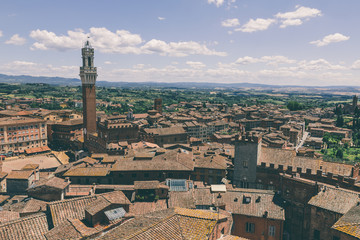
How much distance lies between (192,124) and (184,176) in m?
82.7

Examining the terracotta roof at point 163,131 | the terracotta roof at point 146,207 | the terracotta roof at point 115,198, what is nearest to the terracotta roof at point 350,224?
the terracotta roof at point 146,207

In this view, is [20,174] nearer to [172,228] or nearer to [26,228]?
[26,228]

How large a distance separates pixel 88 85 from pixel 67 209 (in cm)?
7498

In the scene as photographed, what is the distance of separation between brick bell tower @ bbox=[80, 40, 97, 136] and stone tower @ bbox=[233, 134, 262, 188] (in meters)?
72.6

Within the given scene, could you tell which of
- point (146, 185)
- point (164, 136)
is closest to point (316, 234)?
point (146, 185)

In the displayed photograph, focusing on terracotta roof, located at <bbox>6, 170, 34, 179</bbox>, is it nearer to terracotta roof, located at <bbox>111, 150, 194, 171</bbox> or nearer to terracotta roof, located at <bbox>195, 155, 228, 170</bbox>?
terracotta roof, located at <bbox>111, 150, 194, 171</bbox>

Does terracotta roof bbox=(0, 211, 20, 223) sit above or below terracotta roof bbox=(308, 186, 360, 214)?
below

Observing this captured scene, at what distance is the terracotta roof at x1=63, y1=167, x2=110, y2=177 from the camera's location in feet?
169

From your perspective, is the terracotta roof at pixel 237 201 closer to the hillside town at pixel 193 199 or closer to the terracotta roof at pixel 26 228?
the hillside town at pixel 193 199

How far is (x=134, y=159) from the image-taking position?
57.1 meters

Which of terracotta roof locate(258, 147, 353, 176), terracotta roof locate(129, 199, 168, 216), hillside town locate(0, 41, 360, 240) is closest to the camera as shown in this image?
hillside town locate(0, 41, 360, 240)

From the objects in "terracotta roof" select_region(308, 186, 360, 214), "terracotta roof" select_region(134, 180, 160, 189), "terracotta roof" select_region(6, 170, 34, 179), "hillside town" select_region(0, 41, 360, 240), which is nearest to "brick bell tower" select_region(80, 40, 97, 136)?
"hillside town" select_region(0, 41, 360, 240)

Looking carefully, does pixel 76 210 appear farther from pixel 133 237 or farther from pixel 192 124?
pixel 192 124

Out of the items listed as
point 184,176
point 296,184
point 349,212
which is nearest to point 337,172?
point 296,184
